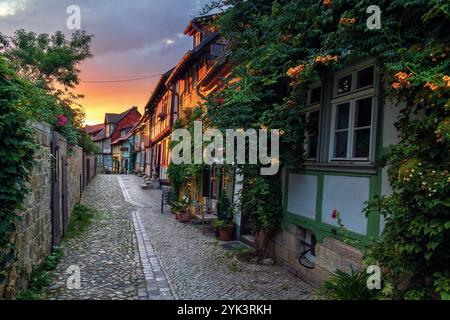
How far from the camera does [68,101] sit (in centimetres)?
1620

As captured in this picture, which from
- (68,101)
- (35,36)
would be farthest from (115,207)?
(35,36)

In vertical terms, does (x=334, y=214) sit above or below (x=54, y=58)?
below

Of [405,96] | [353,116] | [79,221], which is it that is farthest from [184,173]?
[405,96]

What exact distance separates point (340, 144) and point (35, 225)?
4.96 m

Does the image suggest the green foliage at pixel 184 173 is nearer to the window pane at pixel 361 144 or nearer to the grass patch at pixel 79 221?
the grass patch at pixel 79 221

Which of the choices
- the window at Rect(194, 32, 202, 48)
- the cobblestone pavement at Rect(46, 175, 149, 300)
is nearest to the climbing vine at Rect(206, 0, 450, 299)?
the cobblestone pavement at Rect(46, 175, 149, 300)

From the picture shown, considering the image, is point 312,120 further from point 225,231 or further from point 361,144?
point 225,231

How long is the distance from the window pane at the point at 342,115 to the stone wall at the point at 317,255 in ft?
5.88

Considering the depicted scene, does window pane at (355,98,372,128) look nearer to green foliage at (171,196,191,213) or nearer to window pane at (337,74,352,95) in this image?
window pane at (337,74,352,95)

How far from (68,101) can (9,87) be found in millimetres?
13606

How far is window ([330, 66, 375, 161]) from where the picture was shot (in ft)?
16.4

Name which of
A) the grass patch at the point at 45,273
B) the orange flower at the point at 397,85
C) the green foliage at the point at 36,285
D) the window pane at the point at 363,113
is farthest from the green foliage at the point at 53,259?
the orange flower at the point at 397,85

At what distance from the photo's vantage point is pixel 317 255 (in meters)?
5.82

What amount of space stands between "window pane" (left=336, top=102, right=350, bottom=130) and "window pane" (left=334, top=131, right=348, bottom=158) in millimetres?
117
